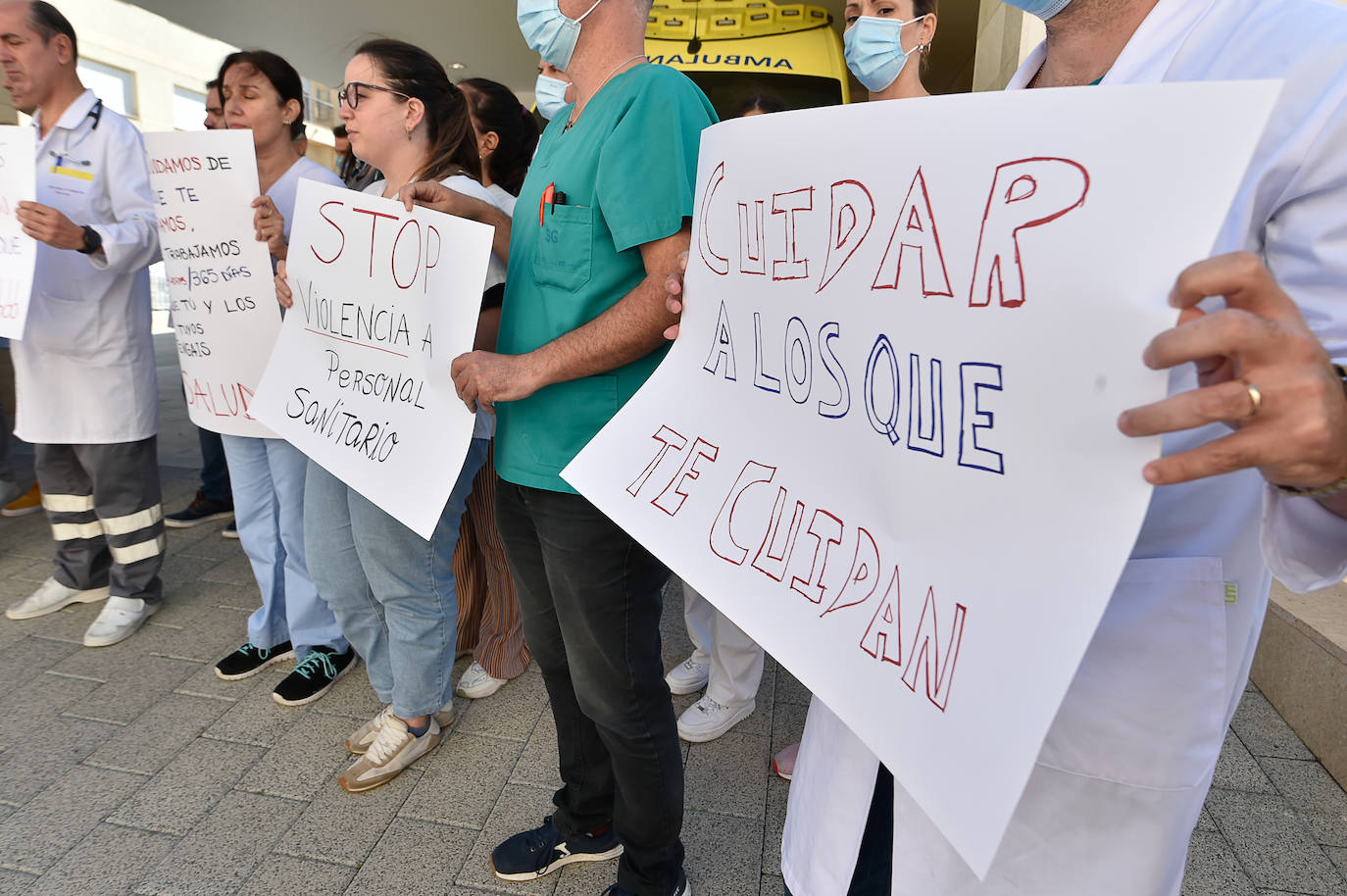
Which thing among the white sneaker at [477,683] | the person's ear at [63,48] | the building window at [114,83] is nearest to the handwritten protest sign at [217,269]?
the person's ear at [63,48]

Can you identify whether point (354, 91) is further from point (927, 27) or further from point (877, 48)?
point (927, 27)

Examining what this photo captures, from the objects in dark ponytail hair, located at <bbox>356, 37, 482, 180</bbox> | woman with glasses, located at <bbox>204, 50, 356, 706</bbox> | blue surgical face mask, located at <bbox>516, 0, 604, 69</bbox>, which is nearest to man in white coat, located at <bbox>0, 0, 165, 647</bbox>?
woman with glasses, located at <bbox>204, 50, 356, 706</bbox>

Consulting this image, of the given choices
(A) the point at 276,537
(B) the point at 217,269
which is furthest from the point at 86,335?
(A) the point at 276,537

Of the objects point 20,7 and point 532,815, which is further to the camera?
point 20,7

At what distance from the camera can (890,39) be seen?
2469 millimetres

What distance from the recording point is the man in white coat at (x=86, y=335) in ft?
9.01

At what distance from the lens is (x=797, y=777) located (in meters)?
1.22

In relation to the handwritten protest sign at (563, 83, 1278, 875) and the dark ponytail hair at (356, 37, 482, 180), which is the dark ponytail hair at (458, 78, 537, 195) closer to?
the dark ponytail hair at (356, 37, 482, 180)

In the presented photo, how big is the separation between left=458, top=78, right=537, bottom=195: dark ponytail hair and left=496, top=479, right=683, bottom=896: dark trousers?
59.8 inches

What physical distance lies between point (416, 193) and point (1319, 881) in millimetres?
2829

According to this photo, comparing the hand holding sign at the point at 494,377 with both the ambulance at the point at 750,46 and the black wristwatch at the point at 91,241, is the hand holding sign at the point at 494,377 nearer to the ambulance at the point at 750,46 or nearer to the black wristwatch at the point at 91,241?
the black wristwatch at the point at 91,241

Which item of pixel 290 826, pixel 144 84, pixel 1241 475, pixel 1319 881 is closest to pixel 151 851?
pixel 290 826

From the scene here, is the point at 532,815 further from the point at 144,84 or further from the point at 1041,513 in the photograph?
the point at 144,84

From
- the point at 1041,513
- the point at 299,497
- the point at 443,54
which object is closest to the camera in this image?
the point at 1041,513
